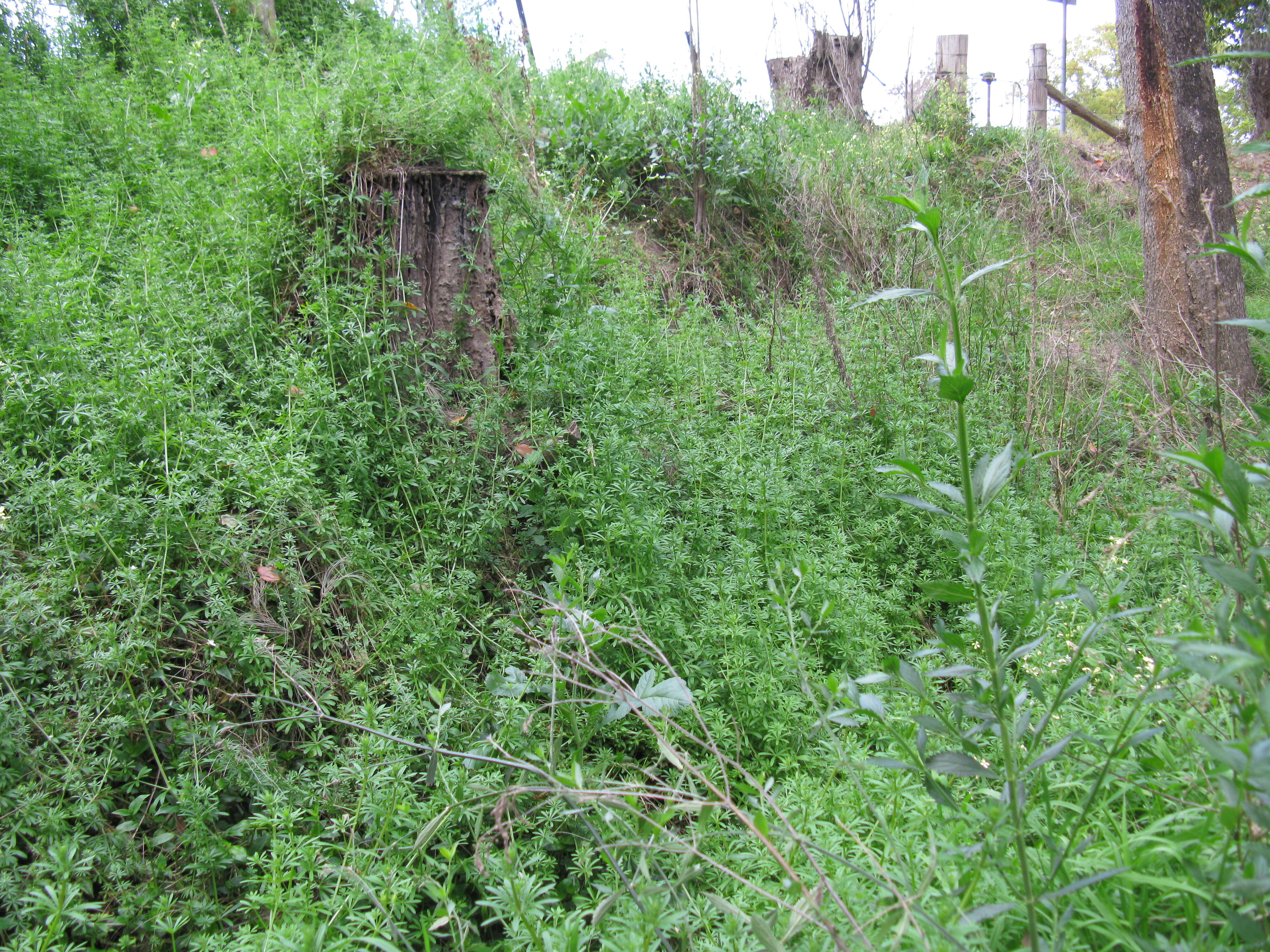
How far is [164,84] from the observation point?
5.87 metres

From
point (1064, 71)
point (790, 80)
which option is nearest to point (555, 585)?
point (790, 80)

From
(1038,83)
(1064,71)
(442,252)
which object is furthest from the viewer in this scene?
(1064,71)

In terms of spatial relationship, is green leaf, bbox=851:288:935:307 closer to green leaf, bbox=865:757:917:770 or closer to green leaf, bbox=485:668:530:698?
green leaf, bbox=865:757:917:770

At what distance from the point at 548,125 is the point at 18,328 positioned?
448cm

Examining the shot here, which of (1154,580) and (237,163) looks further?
(237,163)

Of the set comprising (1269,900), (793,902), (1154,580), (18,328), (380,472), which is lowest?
(1154,580)

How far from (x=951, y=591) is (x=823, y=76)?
33.7 feet

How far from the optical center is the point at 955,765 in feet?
3.91

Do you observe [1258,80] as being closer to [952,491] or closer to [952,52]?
[952,52]

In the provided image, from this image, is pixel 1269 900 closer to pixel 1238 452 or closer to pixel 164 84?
pixel 1238 452

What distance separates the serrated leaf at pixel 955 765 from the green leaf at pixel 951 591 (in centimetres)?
25

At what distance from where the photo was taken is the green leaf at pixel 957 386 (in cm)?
108

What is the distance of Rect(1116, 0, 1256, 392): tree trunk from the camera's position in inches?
204

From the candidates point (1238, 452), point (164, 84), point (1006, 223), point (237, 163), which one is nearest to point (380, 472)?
point (237, 163)
